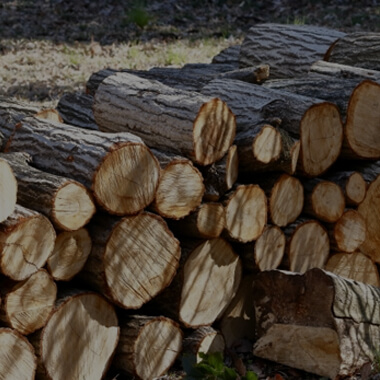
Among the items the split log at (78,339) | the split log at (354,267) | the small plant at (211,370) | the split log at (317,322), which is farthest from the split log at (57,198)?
the split log at (354,267)

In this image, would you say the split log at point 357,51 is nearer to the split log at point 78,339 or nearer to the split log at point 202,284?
the split log at point 202,284

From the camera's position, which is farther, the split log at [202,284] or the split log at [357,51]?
the split log at [357,51]

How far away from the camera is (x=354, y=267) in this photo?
491cm

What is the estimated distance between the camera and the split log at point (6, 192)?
323 cm

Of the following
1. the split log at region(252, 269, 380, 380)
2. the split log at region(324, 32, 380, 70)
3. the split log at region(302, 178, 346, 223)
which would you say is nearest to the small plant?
the split log at region(252, 269, 380, 380)

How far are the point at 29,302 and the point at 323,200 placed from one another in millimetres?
1915

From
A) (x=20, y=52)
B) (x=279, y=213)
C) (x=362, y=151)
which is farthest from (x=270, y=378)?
(x=20, y=52)

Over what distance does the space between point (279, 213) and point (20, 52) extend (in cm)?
649

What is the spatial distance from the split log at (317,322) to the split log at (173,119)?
0.81 m

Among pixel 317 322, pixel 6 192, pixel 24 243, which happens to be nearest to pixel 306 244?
pixel 317 322

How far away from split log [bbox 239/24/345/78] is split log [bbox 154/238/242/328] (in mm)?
2450

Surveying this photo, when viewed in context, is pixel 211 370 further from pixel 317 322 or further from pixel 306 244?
pixel 306 244

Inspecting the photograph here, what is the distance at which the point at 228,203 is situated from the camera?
4.10m

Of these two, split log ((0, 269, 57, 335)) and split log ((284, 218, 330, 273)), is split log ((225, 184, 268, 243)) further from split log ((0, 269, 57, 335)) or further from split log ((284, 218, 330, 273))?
split log ((0, 269, 57, 335))
